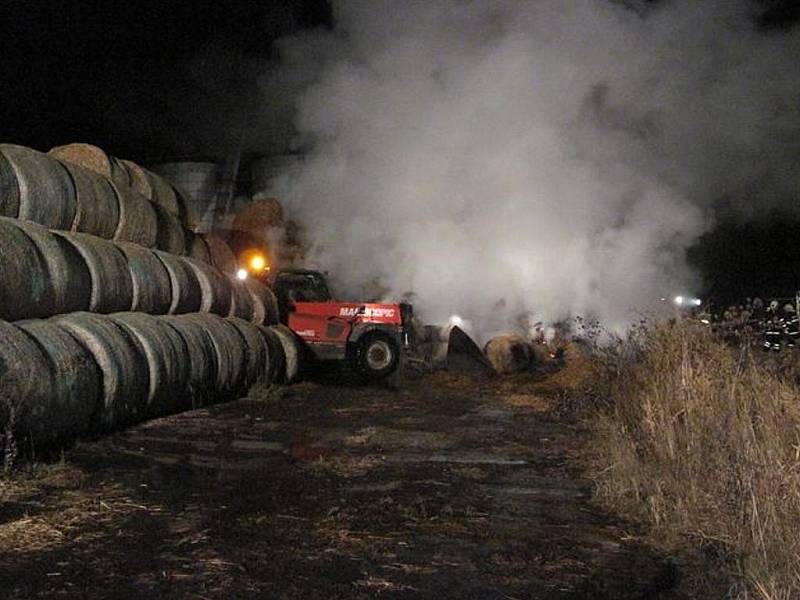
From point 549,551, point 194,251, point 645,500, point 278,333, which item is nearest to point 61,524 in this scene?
point 549,551

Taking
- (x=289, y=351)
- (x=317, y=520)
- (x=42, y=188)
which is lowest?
(x=317, y=520)

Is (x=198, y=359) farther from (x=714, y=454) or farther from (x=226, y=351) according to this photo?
(x=714, y=454)

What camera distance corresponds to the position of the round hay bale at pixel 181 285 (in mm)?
9345

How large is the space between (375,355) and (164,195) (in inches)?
183

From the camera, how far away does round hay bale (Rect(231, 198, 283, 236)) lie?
2016cm

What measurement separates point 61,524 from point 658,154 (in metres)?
10.3

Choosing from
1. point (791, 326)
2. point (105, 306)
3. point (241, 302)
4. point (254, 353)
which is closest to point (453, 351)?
point (241, 302)

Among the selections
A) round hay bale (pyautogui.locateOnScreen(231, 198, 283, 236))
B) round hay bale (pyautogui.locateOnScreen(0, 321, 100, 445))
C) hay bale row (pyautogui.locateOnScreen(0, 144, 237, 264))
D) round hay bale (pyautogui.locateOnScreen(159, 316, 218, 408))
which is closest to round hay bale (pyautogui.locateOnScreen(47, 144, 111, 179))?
hay bale row (pyautogui.locateOnScreen(0, 144, 237, 264))

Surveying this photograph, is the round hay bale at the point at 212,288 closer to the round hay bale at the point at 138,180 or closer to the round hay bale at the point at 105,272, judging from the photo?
the round hay bale at the point at 138,180

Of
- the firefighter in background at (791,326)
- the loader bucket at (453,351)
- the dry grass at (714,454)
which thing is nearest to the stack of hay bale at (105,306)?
the loader bucket at (453,351)

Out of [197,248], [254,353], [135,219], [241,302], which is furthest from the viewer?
[241,302]

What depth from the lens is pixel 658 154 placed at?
1196 cm

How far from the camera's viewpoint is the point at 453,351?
46.9ft

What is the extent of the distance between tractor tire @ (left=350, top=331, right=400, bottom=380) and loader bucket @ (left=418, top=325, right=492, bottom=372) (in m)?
1.03
